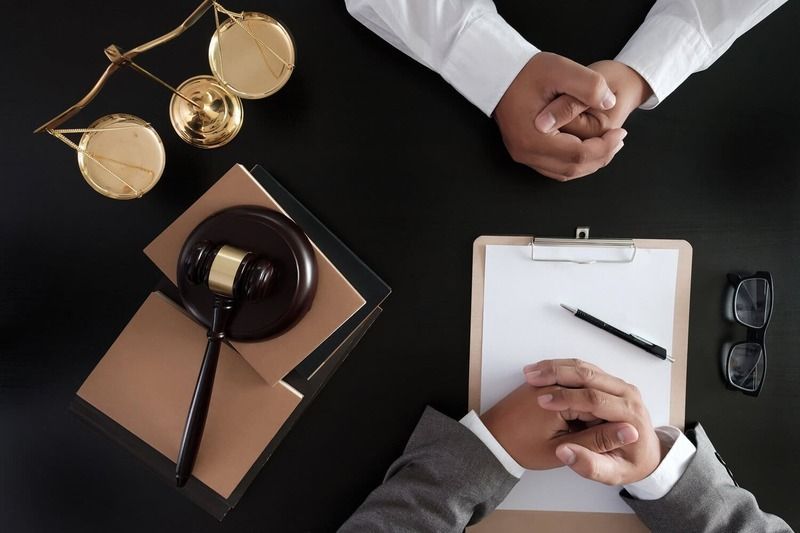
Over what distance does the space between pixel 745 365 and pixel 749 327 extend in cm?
6

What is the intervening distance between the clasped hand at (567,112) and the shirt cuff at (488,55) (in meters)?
0.01

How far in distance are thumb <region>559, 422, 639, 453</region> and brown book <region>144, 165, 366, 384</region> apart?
1.18 feet

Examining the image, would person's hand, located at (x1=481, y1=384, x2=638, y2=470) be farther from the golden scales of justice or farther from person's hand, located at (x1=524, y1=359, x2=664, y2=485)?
the golden scales of justice

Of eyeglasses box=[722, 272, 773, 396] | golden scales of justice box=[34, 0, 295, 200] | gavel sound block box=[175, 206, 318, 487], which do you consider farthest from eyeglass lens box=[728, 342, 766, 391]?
golden scales of justice box=[34, 0, 295, 200]

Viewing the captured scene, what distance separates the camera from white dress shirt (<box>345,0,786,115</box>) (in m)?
0.68

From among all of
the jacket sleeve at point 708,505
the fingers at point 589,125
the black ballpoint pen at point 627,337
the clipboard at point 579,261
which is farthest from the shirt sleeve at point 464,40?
the jacket sleeve at point 708,505

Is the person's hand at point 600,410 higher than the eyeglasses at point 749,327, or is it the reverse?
the eyeglasses at point 749,327

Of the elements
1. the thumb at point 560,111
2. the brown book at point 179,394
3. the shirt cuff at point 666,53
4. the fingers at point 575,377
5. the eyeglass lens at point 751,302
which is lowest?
the brown book at point 179,394

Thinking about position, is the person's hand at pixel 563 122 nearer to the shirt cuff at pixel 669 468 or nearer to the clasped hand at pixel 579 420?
the clasped hand at pixel 579 420

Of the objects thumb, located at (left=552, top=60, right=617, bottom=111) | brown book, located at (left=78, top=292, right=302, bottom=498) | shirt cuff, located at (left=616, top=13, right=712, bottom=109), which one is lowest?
brown book, located at (left=78, top=292, right=302, bottom=498)

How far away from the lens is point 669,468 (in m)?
0.73

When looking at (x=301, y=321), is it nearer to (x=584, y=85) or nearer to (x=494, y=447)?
(x=494, y=447)

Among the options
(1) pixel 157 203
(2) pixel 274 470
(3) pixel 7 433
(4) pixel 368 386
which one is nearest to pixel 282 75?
(1) pixel 157 203

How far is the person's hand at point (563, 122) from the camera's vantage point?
659 mm
